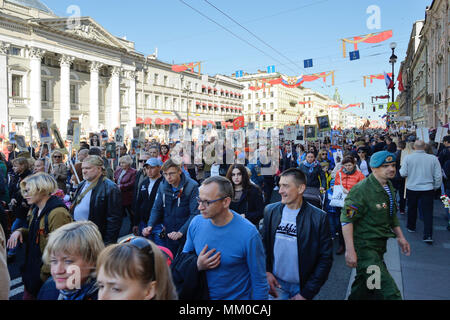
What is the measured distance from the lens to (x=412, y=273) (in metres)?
5.25

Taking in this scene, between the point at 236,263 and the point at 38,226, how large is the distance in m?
2.01

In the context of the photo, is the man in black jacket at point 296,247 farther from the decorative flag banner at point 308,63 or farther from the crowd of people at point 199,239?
the decorative flag banner at point 308,63

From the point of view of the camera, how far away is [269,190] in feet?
32.3

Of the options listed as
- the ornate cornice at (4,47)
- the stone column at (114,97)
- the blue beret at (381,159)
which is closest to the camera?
the blue beret at (381,159)

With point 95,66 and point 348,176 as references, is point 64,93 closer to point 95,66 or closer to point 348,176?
point 95,66

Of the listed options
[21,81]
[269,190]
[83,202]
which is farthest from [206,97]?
[83,202]

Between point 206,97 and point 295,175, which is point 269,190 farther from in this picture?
point 206,97

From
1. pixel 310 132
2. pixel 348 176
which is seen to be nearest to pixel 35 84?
pixel 310 132

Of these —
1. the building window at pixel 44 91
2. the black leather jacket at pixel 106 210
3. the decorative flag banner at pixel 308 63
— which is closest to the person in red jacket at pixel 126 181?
the black leather jacket at pixel 106 210

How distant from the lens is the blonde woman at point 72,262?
227 cm

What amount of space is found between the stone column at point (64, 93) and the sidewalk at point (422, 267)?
4050 centimetres
